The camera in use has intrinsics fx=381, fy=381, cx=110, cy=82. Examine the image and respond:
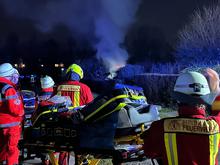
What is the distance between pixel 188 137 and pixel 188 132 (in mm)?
36

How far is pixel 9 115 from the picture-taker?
5.27 metres

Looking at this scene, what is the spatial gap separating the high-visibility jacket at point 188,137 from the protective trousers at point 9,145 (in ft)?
9.89

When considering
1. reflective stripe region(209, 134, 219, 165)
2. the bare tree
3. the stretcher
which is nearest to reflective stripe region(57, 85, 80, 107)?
the stretcher

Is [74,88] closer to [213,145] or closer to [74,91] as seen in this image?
[74,91]

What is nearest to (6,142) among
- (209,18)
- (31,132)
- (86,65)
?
(31,132)

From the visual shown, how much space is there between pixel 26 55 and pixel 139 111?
55.5 m

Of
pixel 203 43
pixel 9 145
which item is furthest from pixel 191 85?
pixel 203 43

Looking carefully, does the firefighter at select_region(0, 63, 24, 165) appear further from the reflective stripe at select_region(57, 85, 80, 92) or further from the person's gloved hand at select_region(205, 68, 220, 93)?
the person's gloved hand at select_region(205, 68, 220, 93)

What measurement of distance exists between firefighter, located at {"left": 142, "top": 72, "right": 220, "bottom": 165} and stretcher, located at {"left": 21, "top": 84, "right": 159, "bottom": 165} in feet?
2.76

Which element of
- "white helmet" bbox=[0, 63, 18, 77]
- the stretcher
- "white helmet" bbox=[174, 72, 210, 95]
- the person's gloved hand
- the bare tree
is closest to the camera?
"white helmet" bbox=[174, 72, 210, 95]

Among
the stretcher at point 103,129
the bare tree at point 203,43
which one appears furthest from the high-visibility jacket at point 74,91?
the bare tree at point 203,43

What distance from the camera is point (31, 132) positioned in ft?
14.0

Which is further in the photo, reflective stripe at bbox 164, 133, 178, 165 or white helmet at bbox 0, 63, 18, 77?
white helmet at bbox 0, 63, 18, 77

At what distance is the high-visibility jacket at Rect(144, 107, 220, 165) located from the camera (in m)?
2.75
